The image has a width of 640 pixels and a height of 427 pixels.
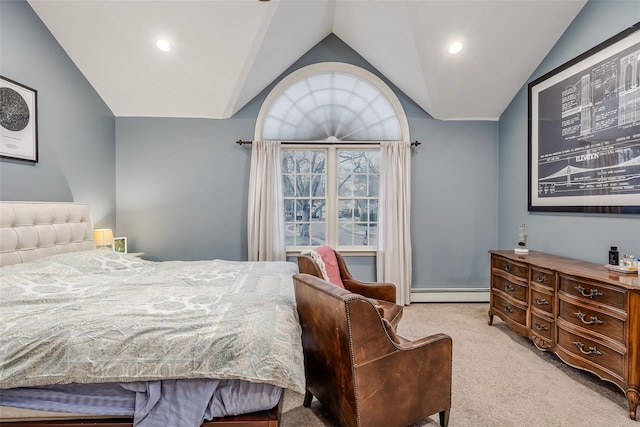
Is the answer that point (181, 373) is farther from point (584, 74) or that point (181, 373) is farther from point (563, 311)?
point (584, 74)

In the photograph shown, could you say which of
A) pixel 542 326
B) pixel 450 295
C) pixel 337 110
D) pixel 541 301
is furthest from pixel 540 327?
pixel 337 110

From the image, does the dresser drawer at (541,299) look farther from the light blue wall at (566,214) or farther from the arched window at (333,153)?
the arched window at (333,153)

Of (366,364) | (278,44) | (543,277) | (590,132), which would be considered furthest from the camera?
(278,44)

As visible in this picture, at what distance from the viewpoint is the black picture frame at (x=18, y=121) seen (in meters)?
2.74

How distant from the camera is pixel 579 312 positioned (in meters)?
2.41

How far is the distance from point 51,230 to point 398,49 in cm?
401

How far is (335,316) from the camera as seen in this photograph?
165 cm

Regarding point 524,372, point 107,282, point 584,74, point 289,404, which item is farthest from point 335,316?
point 584,74

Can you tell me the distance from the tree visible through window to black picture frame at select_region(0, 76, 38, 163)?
2.62 m

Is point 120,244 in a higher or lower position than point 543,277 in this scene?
higher

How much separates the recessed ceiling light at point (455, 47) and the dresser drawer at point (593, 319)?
8.95 feet

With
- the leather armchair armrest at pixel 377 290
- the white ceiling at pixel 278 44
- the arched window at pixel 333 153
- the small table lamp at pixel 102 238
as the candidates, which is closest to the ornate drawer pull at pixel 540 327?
the leather armchair armrest at pixel 377 290

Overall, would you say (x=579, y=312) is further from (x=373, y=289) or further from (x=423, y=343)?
(x=373, y=289)

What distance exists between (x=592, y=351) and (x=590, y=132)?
189 centimetres
